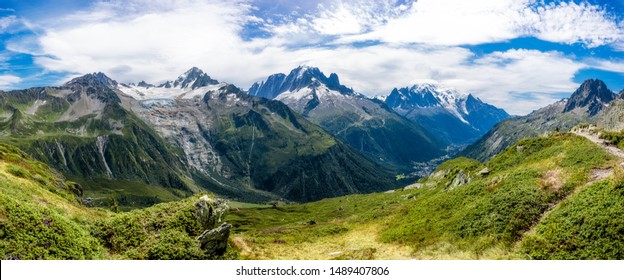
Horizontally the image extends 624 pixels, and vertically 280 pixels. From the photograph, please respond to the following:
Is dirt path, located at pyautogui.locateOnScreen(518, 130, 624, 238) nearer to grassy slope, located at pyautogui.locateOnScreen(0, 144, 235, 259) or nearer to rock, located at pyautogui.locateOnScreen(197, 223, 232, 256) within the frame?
rock, located at pyautogui.locateOnScreen(197, 223, 232, 256)

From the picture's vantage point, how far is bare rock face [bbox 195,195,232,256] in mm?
33938

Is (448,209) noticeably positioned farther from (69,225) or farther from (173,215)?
(69,225)

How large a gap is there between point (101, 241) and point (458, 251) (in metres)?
32.6

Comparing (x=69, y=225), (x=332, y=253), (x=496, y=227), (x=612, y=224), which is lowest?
(x=332, y=253)

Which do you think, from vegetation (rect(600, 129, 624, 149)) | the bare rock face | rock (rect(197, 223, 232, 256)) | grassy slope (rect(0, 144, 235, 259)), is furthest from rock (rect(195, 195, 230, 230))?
vegetation (rect(600, 129, 624, 149))

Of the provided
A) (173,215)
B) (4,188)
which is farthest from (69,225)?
(4,188)

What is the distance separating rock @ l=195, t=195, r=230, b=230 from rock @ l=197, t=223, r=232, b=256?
9.15 feet

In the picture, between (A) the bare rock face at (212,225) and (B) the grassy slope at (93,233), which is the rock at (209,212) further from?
(B) the grassy slope at (93,233)

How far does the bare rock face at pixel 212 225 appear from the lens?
33.9m

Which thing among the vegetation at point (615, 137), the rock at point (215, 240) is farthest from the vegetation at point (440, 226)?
the vegetation at point (615, 137)

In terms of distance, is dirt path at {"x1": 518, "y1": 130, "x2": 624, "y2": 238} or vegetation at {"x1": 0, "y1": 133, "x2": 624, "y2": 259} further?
dirt path at {"x1": 518, "y1": 130, "x2": 624, "y2": 238}

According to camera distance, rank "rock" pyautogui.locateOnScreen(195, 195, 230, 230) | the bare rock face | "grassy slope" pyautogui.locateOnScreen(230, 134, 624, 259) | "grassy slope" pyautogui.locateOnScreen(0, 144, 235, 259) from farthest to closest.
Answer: "rock" pyautogui.locateOnScreen(195, 195, 230, 230)
"grassy slope" pyautogui.locateOnScreen(230, 134, 624, 259)
the bare rock face
"grassy slope" pyautogui.locateOnScreen(0, 144, 235, 259)

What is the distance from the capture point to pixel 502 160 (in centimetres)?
7062

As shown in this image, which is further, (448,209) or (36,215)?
(448,209)
